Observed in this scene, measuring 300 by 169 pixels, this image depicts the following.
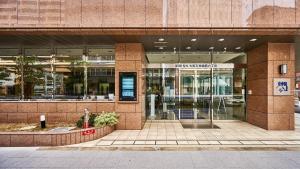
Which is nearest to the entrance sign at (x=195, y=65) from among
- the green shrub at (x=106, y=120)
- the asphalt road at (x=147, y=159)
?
the green shrub at (x=106, y=120)

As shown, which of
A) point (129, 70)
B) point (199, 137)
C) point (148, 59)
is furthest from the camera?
point (148, 59)

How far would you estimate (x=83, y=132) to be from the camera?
26.8 feet

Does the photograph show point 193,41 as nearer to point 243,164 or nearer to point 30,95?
point 243,164

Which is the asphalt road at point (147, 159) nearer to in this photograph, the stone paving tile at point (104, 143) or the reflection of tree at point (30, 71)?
the stone paving tile at point (104, 143)

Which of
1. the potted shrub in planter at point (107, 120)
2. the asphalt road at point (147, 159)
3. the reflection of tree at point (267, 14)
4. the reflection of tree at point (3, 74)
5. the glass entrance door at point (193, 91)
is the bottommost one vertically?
the asphalt road at point (147, 159)

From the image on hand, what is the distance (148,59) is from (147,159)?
8.20 metres

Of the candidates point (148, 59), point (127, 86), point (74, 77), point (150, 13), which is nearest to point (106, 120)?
point (127, 86)

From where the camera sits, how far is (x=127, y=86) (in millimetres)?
10617

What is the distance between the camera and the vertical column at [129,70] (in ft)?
34.7

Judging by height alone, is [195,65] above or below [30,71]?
above

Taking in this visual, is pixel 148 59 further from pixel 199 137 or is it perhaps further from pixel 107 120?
pixel 199 137

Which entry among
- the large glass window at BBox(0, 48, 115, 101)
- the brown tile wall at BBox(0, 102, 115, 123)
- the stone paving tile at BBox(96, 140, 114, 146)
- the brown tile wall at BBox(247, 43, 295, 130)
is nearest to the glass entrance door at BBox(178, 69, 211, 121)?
the brown tile wall at BBox(247, 43, 295, 130)

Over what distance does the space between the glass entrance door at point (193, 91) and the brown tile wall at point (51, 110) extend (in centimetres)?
485

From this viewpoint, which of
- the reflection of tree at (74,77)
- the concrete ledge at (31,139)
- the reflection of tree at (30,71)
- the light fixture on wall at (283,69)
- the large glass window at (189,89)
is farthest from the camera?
the large glass window at (189,89)
